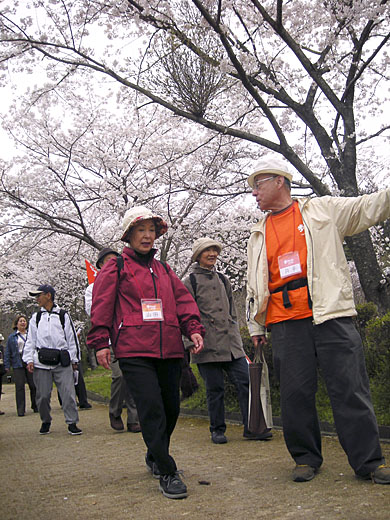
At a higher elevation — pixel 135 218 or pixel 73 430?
pixel 135 218

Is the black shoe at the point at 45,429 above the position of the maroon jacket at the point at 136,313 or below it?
below

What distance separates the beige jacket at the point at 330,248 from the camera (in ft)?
12.3

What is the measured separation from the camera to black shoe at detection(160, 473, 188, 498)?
3656mm

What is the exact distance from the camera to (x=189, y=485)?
4004mm

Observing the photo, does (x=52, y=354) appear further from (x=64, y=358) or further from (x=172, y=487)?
(x=172, y=487)

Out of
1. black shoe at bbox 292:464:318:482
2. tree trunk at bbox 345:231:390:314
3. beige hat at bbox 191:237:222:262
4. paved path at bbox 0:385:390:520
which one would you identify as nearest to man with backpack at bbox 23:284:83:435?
paved path at bbox 0:385:390:520

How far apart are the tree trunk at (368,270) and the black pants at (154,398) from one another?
5.46 metres

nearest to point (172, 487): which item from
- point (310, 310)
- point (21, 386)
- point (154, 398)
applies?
point (154, 398)

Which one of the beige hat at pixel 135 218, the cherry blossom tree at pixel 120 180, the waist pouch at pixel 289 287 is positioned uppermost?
the cherry blossom tree at pixel 120 180

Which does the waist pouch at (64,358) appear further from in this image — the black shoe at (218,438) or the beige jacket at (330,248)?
the beige jacket at (330,248)

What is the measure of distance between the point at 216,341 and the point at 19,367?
6.94 m

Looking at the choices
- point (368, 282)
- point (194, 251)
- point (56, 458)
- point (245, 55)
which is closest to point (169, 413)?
point (56, 458)

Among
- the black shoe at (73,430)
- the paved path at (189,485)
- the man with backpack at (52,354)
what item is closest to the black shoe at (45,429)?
the man with backpack at (52,354)

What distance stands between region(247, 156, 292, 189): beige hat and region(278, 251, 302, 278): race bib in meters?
0.61
